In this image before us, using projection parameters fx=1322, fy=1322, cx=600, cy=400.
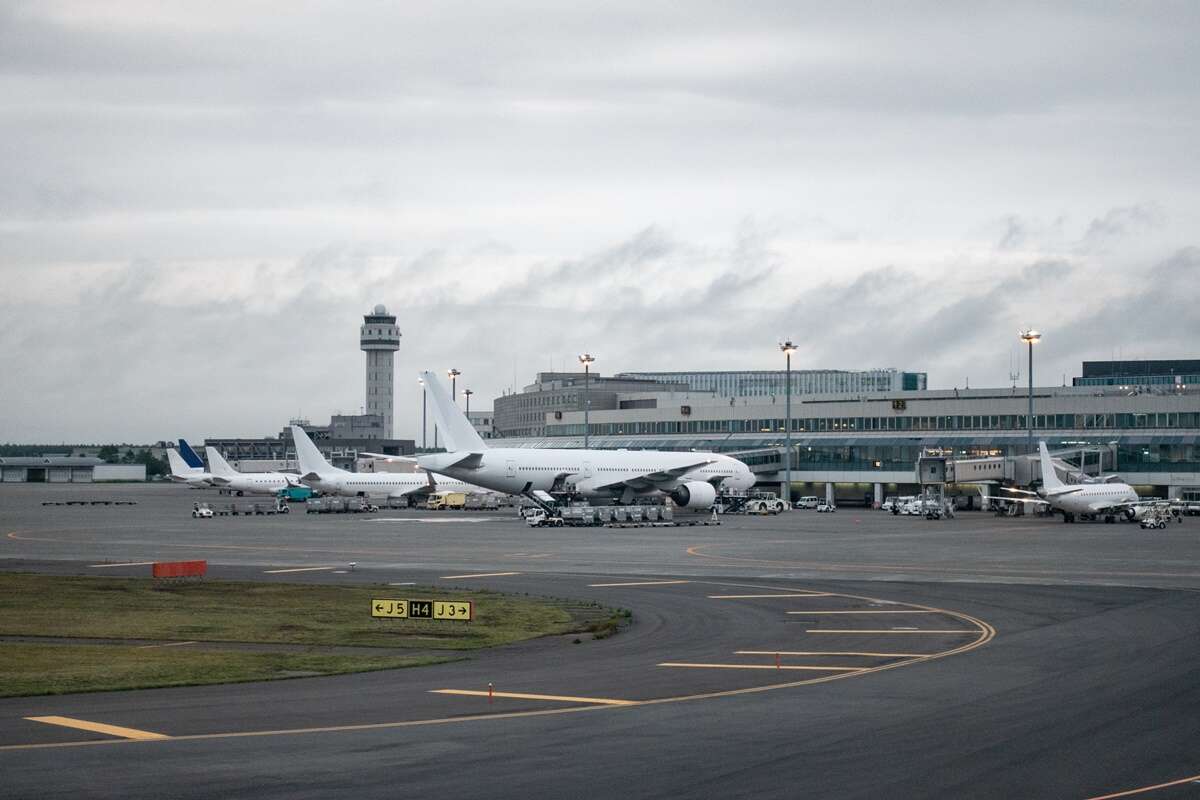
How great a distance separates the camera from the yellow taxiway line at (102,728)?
65.8 ft

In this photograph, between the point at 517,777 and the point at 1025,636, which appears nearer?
the point at 517,777

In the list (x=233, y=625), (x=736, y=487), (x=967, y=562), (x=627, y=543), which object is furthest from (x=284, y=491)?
(x=233, y=625)

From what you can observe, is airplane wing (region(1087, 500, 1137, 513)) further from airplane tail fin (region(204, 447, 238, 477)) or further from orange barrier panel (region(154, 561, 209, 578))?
airplane tail fin (region(204, 447, 238, 477))

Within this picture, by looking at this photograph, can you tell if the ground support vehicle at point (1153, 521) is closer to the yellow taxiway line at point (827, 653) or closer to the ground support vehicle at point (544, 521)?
the ground support vehicle at point (544, 521)

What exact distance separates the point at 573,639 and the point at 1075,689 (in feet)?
40.4

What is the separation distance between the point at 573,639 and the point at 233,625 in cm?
954

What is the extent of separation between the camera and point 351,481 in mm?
127125

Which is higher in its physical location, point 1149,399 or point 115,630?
point 1149,399

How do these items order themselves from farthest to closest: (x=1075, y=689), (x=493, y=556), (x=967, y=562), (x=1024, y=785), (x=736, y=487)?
1. (x=736, y=487)
2. (x=493, y=556)
3. (x=967, y=562)
4. (x=1075, y=689)
5. (x=1024, y=785)

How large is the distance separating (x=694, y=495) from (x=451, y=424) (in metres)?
19.6

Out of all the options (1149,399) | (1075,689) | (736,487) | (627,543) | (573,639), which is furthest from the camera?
(1149,399)

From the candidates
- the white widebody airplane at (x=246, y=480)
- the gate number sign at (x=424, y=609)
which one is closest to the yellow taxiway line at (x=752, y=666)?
the gate number sign at (x=424, y=609)

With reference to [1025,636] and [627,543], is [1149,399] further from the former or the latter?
[1025,636]

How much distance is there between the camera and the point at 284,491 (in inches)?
5674
